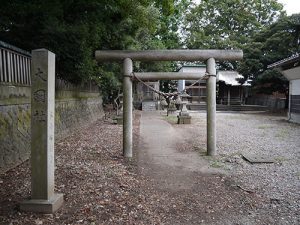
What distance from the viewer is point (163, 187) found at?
5262mm

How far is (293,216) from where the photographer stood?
4.10m

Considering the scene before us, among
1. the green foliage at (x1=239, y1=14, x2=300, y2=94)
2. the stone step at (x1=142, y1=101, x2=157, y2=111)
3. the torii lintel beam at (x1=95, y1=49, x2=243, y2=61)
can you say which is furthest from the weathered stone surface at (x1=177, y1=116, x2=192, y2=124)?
the stone step at (x1=142, y1=101, x2=157, y2=111)

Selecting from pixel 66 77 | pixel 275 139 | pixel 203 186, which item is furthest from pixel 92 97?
pixel 203 186

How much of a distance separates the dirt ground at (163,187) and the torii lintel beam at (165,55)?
2.45 m

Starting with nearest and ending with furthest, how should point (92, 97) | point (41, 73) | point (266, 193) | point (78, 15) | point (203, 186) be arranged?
point (41, 73) < point (266, 193) < point (203, 186) < point (78, 15) < point (92, 97)

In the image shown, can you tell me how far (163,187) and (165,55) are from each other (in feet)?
11.7

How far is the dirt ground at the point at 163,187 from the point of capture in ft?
13.1

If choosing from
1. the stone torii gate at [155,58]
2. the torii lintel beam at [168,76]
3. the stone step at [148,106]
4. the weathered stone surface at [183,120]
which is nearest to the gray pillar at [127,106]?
the stone torii gate at [155,58]

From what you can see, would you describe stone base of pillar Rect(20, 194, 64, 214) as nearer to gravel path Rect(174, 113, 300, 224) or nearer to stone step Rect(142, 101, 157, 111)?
gravel path Rect(174, 113, 300, 224)

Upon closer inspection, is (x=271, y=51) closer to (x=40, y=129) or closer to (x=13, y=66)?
(x=13, y=66)

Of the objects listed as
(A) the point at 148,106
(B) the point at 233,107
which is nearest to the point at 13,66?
(A) the point at 148,106

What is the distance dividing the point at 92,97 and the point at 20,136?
10487mm

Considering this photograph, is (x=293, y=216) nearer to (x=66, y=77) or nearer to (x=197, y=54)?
(x=197, y=54)

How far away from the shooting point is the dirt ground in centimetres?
399
